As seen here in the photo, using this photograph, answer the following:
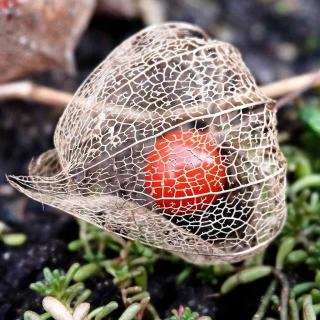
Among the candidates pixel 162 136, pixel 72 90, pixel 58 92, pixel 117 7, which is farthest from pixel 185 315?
pixel 117 7

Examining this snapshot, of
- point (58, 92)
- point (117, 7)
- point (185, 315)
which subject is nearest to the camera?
point (185, 315)

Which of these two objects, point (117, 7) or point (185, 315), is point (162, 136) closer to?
point (185, 315)

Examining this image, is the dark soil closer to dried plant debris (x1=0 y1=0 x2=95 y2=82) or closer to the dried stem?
the dried stem

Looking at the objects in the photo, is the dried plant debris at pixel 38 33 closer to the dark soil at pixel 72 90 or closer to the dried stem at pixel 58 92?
the dried stem at pixel 58 92

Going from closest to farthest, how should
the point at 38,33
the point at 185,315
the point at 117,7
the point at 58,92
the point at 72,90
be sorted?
the point at 185,315 → the point at 38,33 → the point at 58,92 → the point at 72,90 → the point at 117,7

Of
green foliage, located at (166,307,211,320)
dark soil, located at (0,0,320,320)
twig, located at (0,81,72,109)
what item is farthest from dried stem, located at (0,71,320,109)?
green foliage, located at (166,307,211,320)

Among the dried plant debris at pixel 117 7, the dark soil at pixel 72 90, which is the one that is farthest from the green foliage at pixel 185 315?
the dried plant debris at pixel 117 7

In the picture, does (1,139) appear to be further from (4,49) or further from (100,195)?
(100,195)
